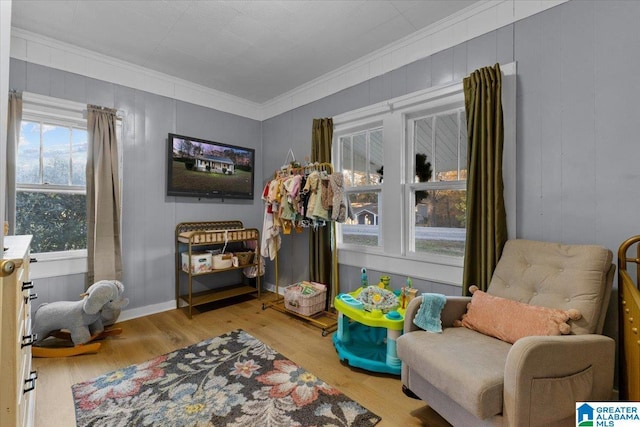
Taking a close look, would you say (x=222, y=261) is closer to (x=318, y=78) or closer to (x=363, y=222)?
(x=363, y=222)

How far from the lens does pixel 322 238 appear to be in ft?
10.7

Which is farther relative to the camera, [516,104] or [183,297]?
[183,297]

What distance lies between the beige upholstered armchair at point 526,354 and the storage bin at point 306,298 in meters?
1.40

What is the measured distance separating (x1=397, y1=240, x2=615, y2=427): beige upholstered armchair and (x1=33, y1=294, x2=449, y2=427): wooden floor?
0.70 feet

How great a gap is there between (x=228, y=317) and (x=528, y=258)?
2788 millimetres

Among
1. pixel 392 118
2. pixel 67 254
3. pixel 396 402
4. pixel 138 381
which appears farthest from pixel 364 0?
pixel 67 254

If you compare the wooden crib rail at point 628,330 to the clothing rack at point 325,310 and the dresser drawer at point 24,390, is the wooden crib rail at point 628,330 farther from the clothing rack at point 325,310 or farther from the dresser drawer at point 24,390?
the dresser drawer at point 24,390

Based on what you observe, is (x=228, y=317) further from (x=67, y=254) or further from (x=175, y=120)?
(x=175, y=120)

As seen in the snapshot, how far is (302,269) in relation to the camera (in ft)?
12.1

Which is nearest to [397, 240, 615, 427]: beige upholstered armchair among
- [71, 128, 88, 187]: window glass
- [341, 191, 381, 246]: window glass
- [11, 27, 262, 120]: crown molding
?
[341, 191, 381, 246]: window glass

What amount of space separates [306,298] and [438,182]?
170 cm

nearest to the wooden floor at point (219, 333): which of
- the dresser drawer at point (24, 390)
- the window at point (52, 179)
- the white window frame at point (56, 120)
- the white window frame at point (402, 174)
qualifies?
the dresser drawer at point (24, 390)

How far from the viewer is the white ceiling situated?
86.5 inches

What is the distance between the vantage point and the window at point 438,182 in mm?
2520
